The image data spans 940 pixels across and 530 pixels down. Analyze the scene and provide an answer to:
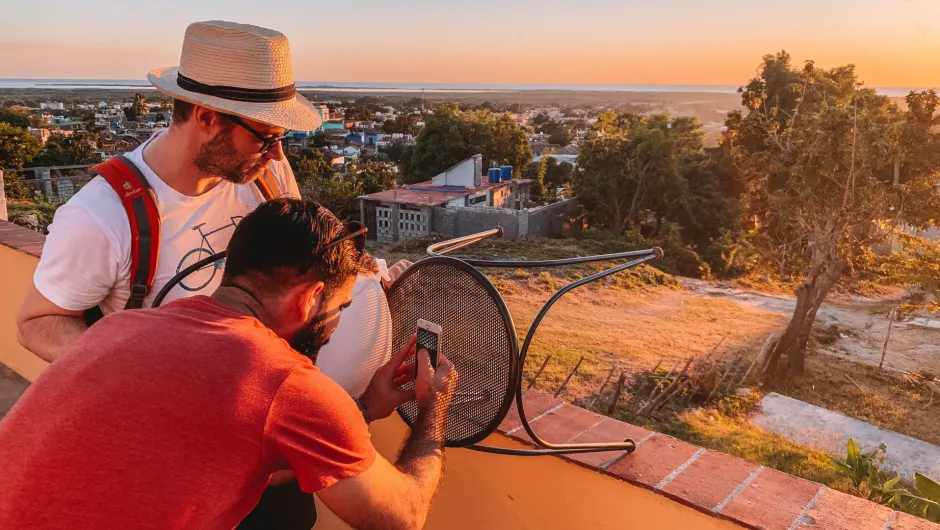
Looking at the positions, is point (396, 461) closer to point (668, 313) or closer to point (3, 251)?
point (3, 251)

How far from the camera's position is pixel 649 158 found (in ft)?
61.6

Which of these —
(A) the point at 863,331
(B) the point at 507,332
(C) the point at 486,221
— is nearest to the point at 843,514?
(B) the point at 507,332

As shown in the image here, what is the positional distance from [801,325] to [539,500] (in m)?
9.63

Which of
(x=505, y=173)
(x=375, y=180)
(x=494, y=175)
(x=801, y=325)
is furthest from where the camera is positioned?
(x=375, y=180)

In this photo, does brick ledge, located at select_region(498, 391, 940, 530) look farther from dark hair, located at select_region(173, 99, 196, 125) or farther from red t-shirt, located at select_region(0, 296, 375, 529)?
dark hair, located at select_region(173, 99, 196, 125)

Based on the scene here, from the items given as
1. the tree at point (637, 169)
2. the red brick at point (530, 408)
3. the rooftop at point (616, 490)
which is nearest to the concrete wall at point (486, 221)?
the tree at point (637, 169)

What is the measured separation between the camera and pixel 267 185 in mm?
1237

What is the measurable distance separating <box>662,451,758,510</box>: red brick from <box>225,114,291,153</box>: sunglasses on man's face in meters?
0.86

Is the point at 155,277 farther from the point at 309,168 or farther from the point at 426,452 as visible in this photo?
the point at 309,168

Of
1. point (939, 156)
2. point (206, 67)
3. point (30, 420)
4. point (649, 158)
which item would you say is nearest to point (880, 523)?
point (30, 420)

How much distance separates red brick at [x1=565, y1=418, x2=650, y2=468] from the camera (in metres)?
1.10

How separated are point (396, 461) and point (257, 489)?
0.69 feet

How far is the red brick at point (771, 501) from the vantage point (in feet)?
3.09

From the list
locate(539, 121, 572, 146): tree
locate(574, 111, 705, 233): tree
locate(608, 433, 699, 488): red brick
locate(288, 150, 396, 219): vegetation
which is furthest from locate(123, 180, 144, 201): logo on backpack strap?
locate(539, 121, 572, 146): tree
